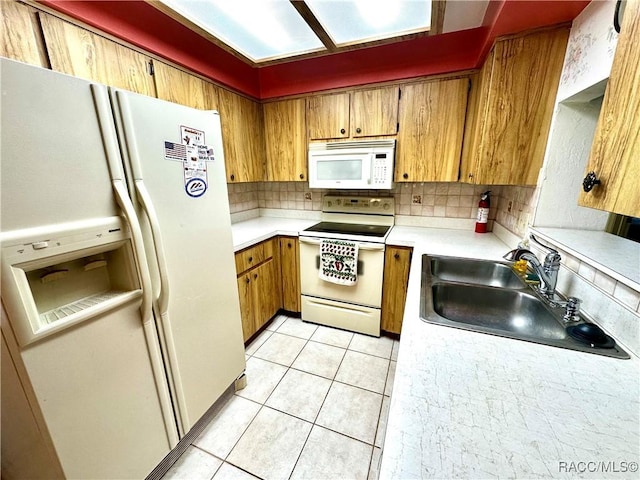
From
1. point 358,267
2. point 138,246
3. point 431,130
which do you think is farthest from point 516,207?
point 138,246

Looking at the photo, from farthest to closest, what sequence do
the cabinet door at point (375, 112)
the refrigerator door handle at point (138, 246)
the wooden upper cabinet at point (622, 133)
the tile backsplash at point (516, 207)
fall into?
the cabinet door at point (375, 112), the tile backsplash at point (516, 207), the refrigerator door handle at point (138, 246), the wooden upper cabinet at point (622, 133)

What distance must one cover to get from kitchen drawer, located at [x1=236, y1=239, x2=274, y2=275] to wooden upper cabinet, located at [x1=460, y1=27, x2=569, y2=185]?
5.25ft

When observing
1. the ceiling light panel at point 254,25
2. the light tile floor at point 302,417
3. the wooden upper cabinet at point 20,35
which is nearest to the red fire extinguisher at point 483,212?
the light tile floor at point 302,417

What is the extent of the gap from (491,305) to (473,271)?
0.33m

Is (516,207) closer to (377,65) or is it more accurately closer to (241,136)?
(377,65)

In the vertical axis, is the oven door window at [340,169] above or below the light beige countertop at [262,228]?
above

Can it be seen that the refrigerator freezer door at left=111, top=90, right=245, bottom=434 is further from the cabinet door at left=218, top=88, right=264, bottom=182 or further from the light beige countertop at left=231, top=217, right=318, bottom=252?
the cabinet door at left=218, top=88, right=264, bottom=182

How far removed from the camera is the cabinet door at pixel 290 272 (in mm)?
2252

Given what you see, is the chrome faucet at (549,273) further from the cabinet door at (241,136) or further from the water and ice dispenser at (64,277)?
the cabinet door at (241,136)

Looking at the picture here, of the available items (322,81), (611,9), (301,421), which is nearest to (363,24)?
(322,81)

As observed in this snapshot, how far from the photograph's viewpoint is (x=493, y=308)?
3.77ft

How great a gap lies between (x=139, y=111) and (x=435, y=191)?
2159 millimetres

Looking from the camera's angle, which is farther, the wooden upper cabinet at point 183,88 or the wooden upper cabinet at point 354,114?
the wooden upper cabinet at point 354,114

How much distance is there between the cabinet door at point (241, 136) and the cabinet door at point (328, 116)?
0.51m
